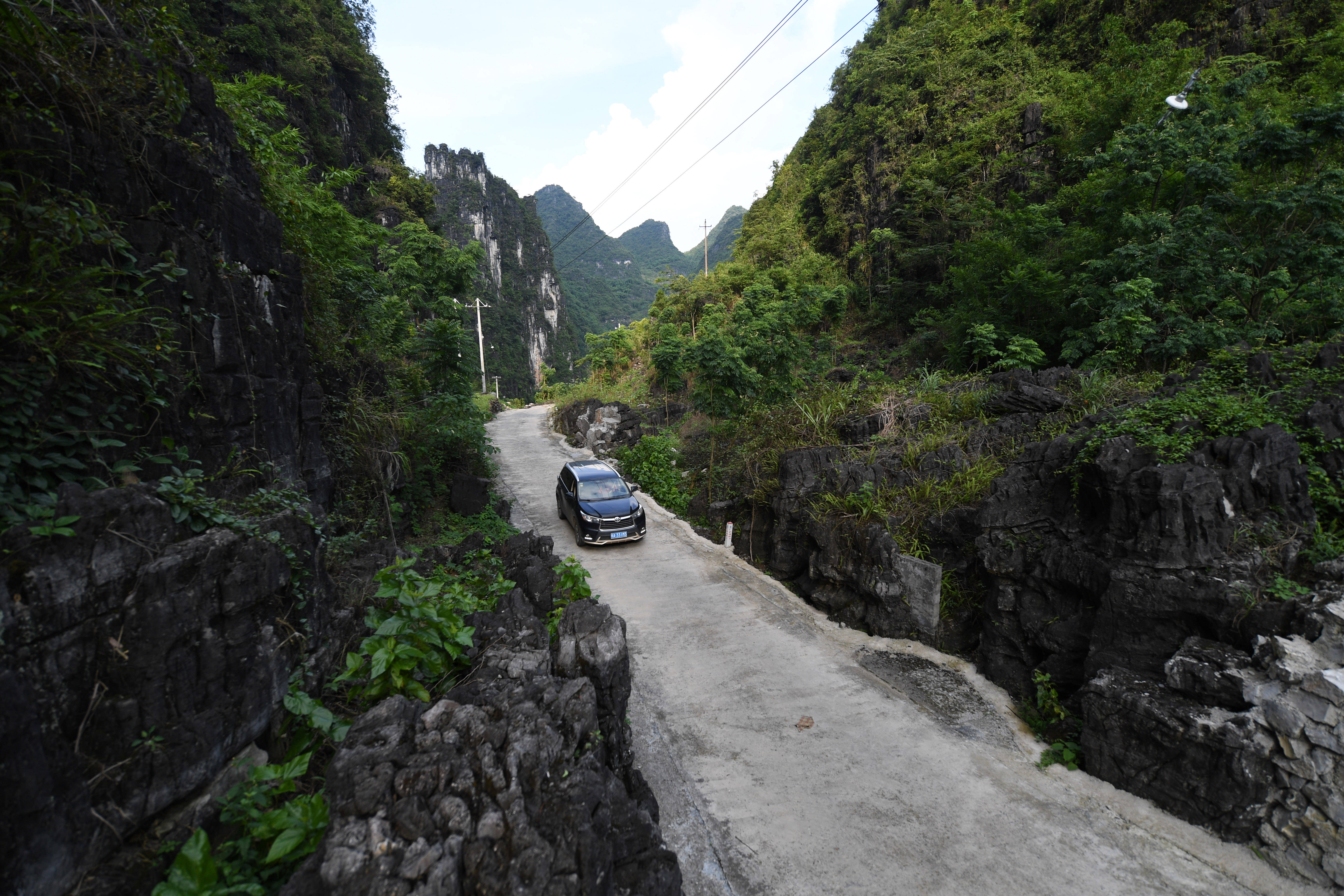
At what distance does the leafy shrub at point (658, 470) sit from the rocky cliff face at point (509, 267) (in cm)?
4842

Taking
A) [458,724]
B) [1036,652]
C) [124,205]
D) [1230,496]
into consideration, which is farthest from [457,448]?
[1230,496]

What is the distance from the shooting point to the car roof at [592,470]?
11000mm

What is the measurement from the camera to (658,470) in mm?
14055

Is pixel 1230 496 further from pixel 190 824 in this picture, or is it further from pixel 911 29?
pixel 911 29

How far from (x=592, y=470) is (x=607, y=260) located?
425 ft

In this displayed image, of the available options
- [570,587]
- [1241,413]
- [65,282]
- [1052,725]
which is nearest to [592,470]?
[570,587]

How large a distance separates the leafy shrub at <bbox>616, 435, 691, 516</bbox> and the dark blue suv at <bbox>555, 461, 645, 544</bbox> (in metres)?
1.89

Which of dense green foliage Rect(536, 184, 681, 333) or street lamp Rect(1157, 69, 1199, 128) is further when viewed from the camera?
dense green foliage Rect(536, 184, 681, 333)

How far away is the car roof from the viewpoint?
1100 centimetres

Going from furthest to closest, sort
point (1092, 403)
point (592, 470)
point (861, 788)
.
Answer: point (592, 470), point (1092, 403), point (861, 788)

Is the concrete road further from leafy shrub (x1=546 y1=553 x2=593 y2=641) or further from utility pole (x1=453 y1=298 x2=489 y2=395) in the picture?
utility pole (x1=453 y1=298 x2=489 y2=395)

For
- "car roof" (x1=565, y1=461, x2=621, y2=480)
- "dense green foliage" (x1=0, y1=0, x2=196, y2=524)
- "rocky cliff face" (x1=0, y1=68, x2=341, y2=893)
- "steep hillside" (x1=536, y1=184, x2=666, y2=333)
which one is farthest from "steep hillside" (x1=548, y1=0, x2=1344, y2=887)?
"steep hillside" (x1=536, y1=184, x2=666, y2=333)

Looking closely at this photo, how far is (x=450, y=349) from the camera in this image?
436 inches

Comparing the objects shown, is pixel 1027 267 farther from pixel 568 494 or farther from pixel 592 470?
pixel 568 494
